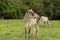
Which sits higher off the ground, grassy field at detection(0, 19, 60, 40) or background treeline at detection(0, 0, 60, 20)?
background treeline at detection(0, 0, 60, 20)

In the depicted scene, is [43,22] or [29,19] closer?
[29,19]

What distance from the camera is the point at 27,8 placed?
33188 mm

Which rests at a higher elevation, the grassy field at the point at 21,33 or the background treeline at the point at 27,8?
the background treeline at the point at 27,8

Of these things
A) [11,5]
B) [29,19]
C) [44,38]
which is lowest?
[44,38]

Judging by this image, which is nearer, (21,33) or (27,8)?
(21,33)

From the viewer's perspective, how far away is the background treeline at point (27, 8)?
3148 centimetres

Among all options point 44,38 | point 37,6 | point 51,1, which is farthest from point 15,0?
point 44,38

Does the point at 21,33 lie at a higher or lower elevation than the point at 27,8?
lower

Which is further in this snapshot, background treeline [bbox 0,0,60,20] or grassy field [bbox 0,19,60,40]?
background treeline [bbox 0,0,60,20]

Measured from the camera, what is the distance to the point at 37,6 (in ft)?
110

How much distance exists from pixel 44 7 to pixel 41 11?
4.33 feet

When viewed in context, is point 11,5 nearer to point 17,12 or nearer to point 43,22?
point 17,12

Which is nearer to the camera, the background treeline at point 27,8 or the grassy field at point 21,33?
the grassy field at point 21,33

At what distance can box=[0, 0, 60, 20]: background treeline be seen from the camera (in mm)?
31481
